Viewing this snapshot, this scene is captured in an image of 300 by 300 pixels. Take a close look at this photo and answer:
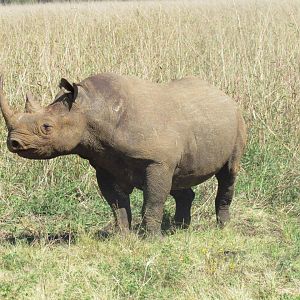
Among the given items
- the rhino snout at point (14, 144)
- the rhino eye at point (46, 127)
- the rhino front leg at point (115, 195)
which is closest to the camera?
the rhino snout at point (14, 144)

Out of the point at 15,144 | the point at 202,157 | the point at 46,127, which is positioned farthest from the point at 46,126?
the point at 202,157

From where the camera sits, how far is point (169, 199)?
283 inches

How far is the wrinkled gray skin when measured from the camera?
210 inches

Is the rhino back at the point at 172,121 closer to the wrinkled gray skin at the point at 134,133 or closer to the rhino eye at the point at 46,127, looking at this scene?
the wrinkled gray skin at the point at 134,133

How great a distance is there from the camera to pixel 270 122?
7.99 meters

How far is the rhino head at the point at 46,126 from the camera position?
523cm

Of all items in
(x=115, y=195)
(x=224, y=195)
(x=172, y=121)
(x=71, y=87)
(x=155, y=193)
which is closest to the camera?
(x=71, y=87)

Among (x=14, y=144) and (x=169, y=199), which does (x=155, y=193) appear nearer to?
(x=14, y=144)

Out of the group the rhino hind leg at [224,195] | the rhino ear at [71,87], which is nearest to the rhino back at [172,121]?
the rhino ear at [71,87]

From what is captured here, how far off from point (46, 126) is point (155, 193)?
97 cm

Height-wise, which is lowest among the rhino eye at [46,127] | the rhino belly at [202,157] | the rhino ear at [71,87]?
the rhino belly at [202,157]

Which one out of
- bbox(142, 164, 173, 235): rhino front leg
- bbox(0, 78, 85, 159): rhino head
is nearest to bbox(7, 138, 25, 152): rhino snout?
bbox(0, 78, 85, 159): rhino head

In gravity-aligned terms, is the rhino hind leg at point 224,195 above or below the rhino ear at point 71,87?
below

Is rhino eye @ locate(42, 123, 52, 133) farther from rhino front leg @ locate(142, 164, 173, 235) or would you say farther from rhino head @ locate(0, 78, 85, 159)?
rhino front leg @ locate(142, 164, 173, 235)
